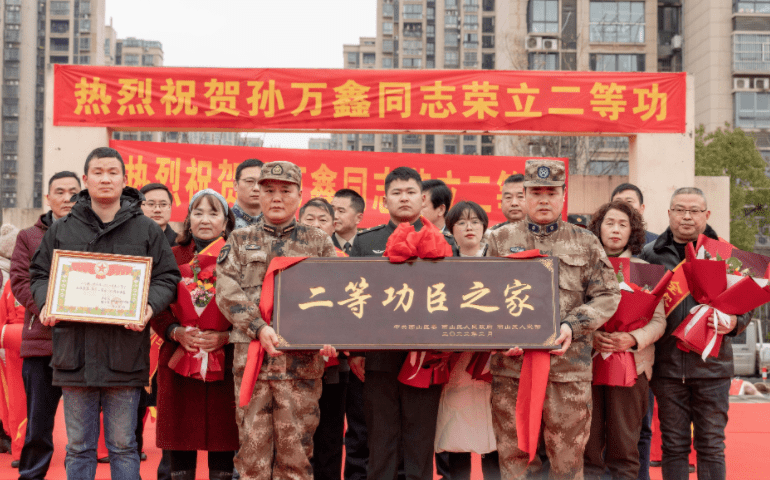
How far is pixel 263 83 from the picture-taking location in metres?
7.02

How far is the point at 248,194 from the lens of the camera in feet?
13.9

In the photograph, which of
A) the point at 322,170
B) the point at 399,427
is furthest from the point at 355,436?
the point at 322,170

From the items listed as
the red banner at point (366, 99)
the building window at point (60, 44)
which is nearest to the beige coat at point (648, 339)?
the red banner at point (366, 99)

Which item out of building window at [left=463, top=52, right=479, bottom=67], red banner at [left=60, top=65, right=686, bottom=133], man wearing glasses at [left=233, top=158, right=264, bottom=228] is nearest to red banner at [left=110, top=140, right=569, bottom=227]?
red banner at [left=60, top=65, right=686, bottom=133]

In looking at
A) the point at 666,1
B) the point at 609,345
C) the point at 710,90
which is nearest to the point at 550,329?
the point at 609,345

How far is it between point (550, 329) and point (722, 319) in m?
1.10

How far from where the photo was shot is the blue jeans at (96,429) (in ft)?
10.1

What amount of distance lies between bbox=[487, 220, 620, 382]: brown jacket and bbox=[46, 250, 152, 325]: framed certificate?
5.58 ft

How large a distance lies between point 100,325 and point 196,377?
570 mm

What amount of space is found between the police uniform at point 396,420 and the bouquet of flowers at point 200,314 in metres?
0.77

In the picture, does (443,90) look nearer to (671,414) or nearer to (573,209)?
(573,209)

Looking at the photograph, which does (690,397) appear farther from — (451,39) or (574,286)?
(451,39)

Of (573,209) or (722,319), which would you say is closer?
(722,319)

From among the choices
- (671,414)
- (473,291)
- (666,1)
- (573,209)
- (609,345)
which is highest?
(666,1)
